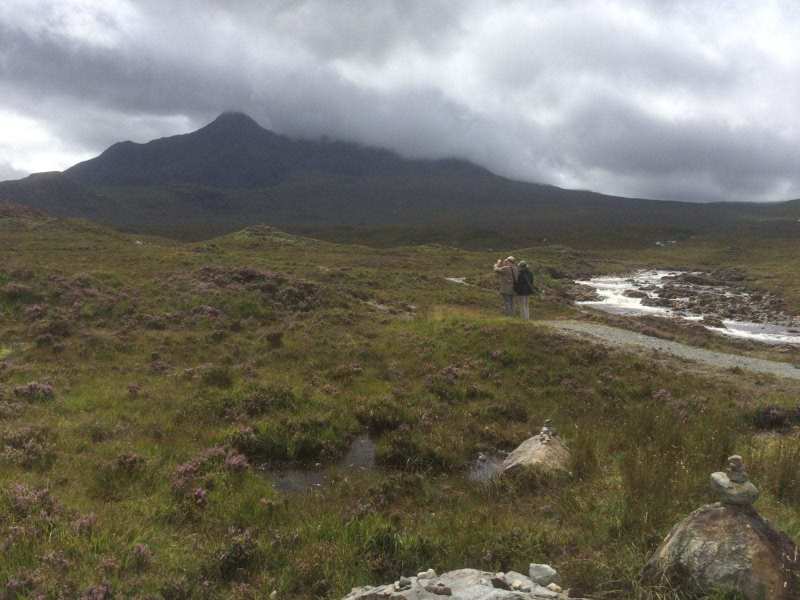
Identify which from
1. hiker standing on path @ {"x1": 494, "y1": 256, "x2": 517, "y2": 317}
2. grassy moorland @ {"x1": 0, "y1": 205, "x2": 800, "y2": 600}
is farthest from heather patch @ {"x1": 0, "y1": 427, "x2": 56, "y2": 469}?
hiker standing on path @ {"x1": 494, "y1": 256, "x2": 517, "y2": 317}

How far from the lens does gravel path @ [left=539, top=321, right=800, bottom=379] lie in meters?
19.4

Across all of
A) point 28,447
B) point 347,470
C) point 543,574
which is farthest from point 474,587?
point 28,447

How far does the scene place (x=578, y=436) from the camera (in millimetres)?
10766

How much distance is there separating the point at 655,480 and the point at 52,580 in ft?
25.8

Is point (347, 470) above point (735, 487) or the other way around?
the other way around

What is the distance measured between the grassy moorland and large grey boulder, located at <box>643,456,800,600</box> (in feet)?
1.17

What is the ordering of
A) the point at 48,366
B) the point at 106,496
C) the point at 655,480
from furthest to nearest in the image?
the point at 48,366 → the point at 106,496 → the point at 655,480

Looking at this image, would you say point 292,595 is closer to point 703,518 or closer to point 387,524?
point 387,524

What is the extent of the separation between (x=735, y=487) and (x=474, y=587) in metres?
2.95

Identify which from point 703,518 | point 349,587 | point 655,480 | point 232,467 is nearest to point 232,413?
point 232,467

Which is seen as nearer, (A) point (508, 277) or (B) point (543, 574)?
(B) point (543, 574)

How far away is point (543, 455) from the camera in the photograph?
1003 centimetres

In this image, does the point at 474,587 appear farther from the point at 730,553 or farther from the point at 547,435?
the point at 547,435

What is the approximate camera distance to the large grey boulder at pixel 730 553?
466cm
